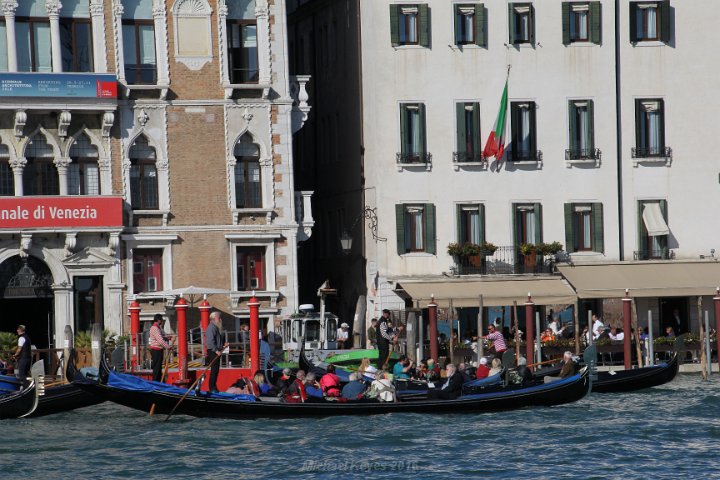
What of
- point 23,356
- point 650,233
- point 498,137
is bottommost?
point 23,356

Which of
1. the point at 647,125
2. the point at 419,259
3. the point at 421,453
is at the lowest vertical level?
the point at 421,453

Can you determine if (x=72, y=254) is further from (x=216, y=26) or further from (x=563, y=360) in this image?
(x=563, y=360)

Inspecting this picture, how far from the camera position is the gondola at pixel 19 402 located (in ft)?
117

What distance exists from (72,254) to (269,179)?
4756 mm

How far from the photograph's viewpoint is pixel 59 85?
42.0 metres

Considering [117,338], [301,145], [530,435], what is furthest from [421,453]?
[301,145]

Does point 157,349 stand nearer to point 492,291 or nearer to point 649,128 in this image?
point 492,291

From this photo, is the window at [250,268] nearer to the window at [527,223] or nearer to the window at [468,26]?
the window at [527,223]

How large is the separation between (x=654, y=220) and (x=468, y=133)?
16.0 feet

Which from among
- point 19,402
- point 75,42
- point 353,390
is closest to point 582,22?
point 75,42

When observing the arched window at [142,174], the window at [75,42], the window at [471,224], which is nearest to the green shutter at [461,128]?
the window at [471,224]

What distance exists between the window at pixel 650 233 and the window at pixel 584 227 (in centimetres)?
96

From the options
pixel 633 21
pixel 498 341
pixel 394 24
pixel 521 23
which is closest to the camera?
pixel 498 341

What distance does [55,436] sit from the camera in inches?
1342
